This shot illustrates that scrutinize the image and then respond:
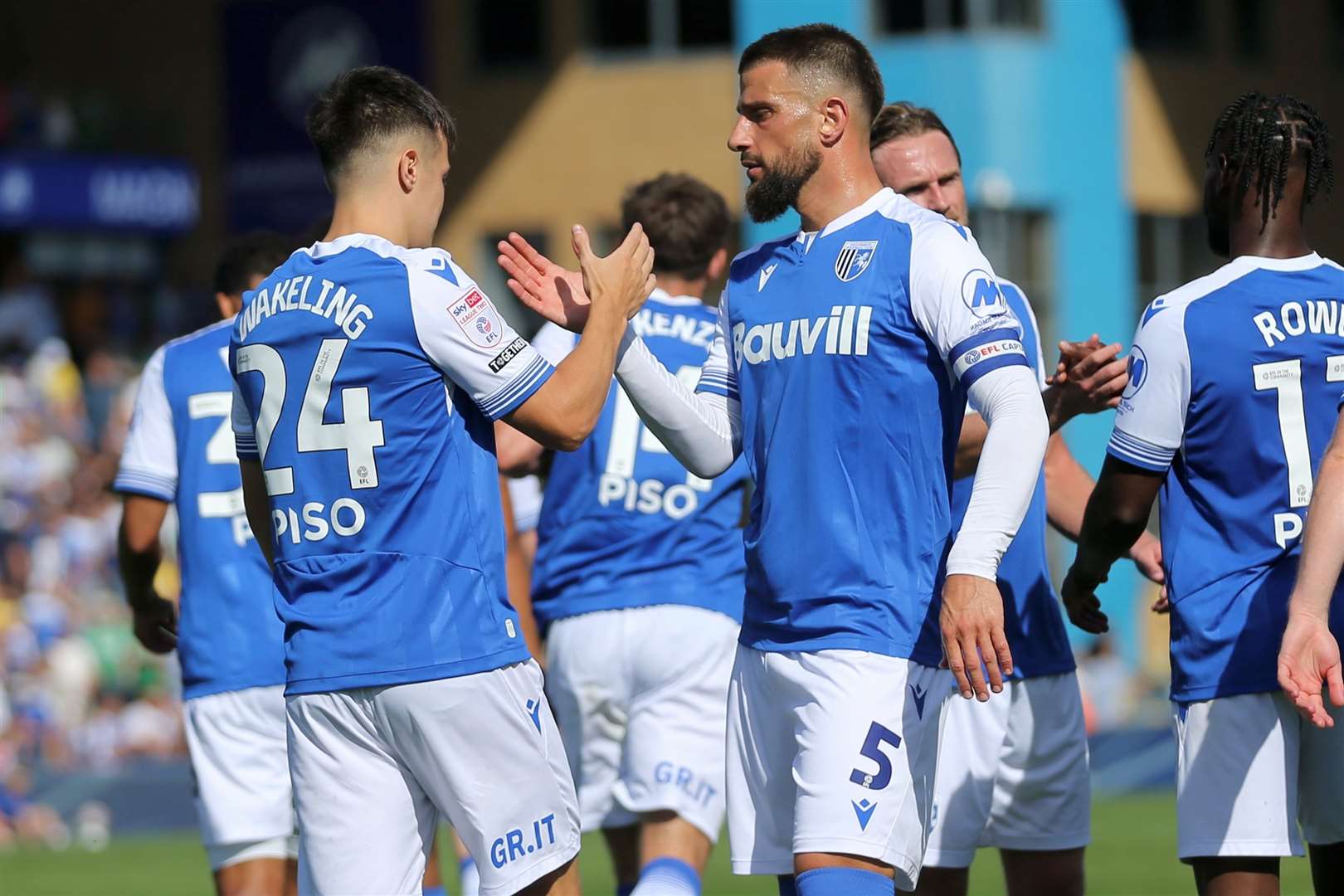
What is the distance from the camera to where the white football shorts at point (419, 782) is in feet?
16.0

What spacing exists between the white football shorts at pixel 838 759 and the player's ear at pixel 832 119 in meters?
1.28

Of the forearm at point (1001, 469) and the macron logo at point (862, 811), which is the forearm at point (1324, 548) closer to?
the forearm at point (1001, 469)

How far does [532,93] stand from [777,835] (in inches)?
959

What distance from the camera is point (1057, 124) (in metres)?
25.5

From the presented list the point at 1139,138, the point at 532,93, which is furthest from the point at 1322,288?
the point at 532,93

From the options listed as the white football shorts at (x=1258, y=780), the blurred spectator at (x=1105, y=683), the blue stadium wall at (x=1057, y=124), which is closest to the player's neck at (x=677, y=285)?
the white football shorts at (x=1258, y=780)

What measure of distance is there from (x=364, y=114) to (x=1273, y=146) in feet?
7.33

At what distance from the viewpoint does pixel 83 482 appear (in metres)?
21.4

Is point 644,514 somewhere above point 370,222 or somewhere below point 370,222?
below

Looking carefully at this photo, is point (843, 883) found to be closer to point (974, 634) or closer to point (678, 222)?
point (974, 634)

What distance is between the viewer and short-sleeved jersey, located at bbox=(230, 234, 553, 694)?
488 cm

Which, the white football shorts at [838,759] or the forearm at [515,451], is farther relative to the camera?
the forearm at [515,451]

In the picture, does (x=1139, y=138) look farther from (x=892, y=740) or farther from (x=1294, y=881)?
(x=892, y=740)

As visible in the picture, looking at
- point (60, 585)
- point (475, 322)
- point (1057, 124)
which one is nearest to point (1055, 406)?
point (475, 322)
